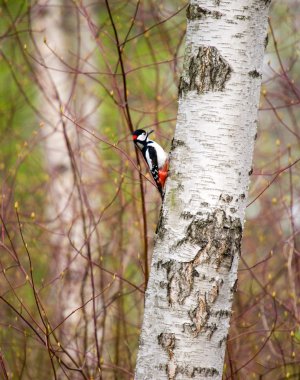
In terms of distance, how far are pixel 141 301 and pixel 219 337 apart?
2.10 m

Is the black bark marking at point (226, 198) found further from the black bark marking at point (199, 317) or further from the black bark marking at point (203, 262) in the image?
the black bark marking at point (199, 317)

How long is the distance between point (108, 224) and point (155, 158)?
133cm

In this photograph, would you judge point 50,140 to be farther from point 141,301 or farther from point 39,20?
point 141,301

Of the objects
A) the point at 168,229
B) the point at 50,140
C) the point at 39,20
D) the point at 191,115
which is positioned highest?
the point at 39,20

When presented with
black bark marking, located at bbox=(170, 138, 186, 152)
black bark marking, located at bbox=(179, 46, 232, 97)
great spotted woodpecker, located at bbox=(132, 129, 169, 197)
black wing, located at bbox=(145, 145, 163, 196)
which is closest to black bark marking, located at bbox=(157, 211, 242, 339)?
black bark marking, located at bbox=(170, 138, 186, 152)

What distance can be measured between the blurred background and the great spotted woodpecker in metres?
0.12

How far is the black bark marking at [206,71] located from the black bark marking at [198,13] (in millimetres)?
120

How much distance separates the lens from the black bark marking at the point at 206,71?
235 cm

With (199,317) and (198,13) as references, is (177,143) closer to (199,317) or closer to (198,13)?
(198,13)

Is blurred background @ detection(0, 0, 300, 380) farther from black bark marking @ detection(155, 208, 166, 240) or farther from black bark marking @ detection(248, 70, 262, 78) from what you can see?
black bark marking @ detection(248, 70, 262, 78)

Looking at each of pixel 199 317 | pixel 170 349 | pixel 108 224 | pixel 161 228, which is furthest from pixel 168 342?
pixel 108 224

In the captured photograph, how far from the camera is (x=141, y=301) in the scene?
438 cm

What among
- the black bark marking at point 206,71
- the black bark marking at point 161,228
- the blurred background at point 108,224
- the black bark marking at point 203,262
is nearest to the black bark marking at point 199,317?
the black bark marking at point 203,262

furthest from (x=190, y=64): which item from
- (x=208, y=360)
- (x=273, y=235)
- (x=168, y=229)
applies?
(x=273, y=235)
